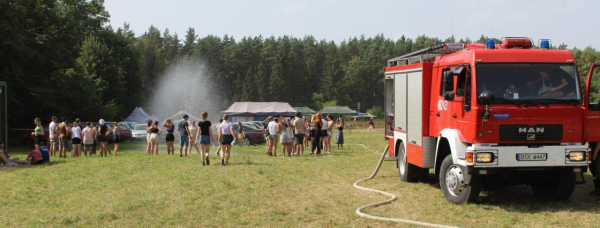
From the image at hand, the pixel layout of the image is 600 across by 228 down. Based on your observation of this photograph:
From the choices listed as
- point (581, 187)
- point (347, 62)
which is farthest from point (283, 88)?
point (581, 187)

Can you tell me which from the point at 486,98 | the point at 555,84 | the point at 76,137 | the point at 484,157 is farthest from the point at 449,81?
the point at 76,137

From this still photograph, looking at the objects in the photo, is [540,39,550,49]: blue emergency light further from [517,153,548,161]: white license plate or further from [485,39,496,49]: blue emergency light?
[517,153,548,161]: white license plate

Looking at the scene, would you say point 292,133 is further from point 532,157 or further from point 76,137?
point 532,157

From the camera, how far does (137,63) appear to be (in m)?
74.8

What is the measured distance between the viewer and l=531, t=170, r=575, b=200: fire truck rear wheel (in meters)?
11.3

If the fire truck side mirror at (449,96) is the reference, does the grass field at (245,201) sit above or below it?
below

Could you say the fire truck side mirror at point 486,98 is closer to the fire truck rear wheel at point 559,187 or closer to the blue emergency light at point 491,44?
the blue emergency light at point 491,44

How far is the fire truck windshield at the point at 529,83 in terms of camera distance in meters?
10.7

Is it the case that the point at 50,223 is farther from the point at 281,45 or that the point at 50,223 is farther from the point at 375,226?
the point at 281,45

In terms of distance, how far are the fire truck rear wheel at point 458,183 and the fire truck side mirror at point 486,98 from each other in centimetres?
125

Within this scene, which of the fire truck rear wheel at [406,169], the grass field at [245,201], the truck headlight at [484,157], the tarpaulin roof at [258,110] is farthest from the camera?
the tarpaulin roof at [258,110]

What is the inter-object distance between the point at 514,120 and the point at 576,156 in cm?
125

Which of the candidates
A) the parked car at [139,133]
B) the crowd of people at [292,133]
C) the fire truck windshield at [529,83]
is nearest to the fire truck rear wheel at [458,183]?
the fire truck windshield at [529,83]

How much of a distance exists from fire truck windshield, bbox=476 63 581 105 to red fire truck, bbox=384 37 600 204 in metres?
0.01
